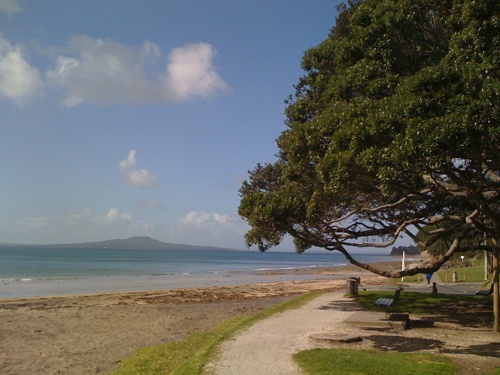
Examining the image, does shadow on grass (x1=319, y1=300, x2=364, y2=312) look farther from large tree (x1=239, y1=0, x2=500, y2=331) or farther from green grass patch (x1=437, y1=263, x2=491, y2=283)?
green grass patch (x1=437, y1=263, x2=491, y2=283)

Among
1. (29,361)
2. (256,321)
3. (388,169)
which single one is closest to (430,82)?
(388,169)

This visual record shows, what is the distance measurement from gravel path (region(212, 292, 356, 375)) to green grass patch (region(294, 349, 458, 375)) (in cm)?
37

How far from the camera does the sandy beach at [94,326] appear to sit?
1240 centimetres

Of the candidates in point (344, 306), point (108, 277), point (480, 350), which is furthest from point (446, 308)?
point (108, 277)

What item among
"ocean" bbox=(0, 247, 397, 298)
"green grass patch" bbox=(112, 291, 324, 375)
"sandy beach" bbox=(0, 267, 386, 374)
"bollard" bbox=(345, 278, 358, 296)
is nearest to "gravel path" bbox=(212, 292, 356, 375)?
"green grass patch" bbox=(112, 291, 324, 375)

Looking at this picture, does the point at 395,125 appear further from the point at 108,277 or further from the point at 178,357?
the point at 108,277

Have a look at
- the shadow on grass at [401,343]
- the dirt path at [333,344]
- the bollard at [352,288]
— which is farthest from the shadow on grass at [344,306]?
the shadow on grass at [401,343]

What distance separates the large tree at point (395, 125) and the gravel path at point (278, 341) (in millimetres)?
2405

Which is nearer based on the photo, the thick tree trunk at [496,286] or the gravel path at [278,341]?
the gravel path at [278,341]

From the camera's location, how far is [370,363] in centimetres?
848

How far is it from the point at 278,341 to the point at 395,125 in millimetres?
6056

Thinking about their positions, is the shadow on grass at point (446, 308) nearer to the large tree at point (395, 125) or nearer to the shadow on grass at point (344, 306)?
the shadow on grass at point (344, 306)

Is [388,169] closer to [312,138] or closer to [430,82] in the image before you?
[430,82]

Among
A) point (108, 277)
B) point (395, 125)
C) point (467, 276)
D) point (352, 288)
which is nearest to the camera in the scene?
point (395, 125)
